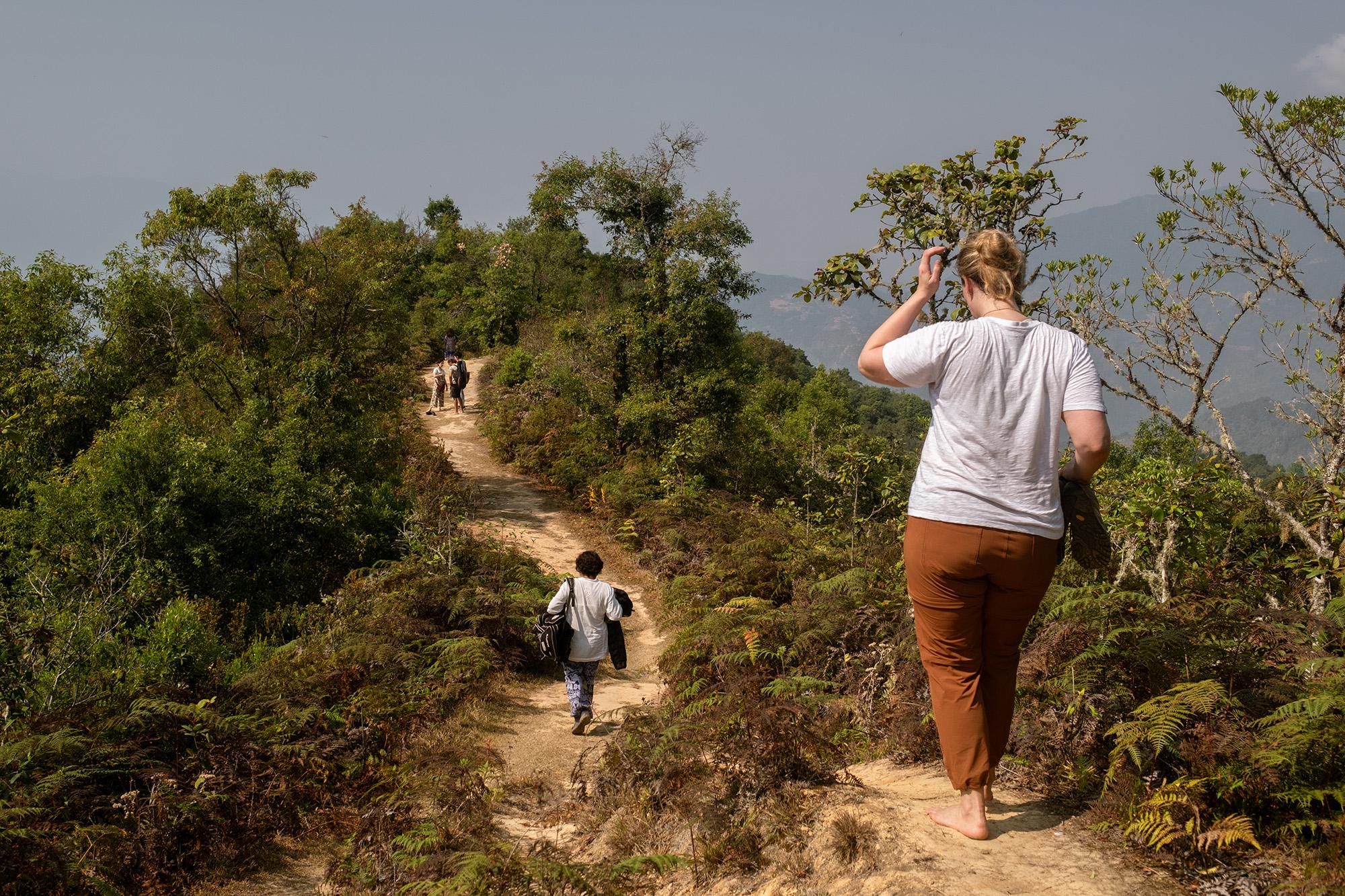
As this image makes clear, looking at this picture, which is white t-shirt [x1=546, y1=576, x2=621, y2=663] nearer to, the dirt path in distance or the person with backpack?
the dirt path in distance

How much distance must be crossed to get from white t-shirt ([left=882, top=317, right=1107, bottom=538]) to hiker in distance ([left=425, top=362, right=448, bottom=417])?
863 inches

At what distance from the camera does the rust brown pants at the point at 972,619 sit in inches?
128

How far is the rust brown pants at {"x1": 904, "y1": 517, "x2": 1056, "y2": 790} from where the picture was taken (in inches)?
128

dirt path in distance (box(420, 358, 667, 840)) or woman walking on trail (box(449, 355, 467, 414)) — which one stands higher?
woman walking on trail (box(449, 355, 467, 414))

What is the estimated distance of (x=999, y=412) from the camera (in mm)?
3311

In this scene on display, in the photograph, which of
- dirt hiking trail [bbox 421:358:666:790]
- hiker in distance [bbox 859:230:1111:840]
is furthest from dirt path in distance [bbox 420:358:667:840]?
hiker in distance [bbox 859:230:1111:840]

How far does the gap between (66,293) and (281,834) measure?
14413 mm

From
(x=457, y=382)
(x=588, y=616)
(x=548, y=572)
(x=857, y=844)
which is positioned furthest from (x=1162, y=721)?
(x=457, y=382)

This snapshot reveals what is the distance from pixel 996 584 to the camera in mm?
3309

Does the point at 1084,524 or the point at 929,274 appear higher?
the point at 929,274

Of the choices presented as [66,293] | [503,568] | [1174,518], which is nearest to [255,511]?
[503,568]

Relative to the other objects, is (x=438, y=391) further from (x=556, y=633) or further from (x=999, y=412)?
(x=999, y=412)

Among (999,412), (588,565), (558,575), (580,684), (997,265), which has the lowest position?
(580,684)

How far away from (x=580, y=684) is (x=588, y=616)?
0.62m
